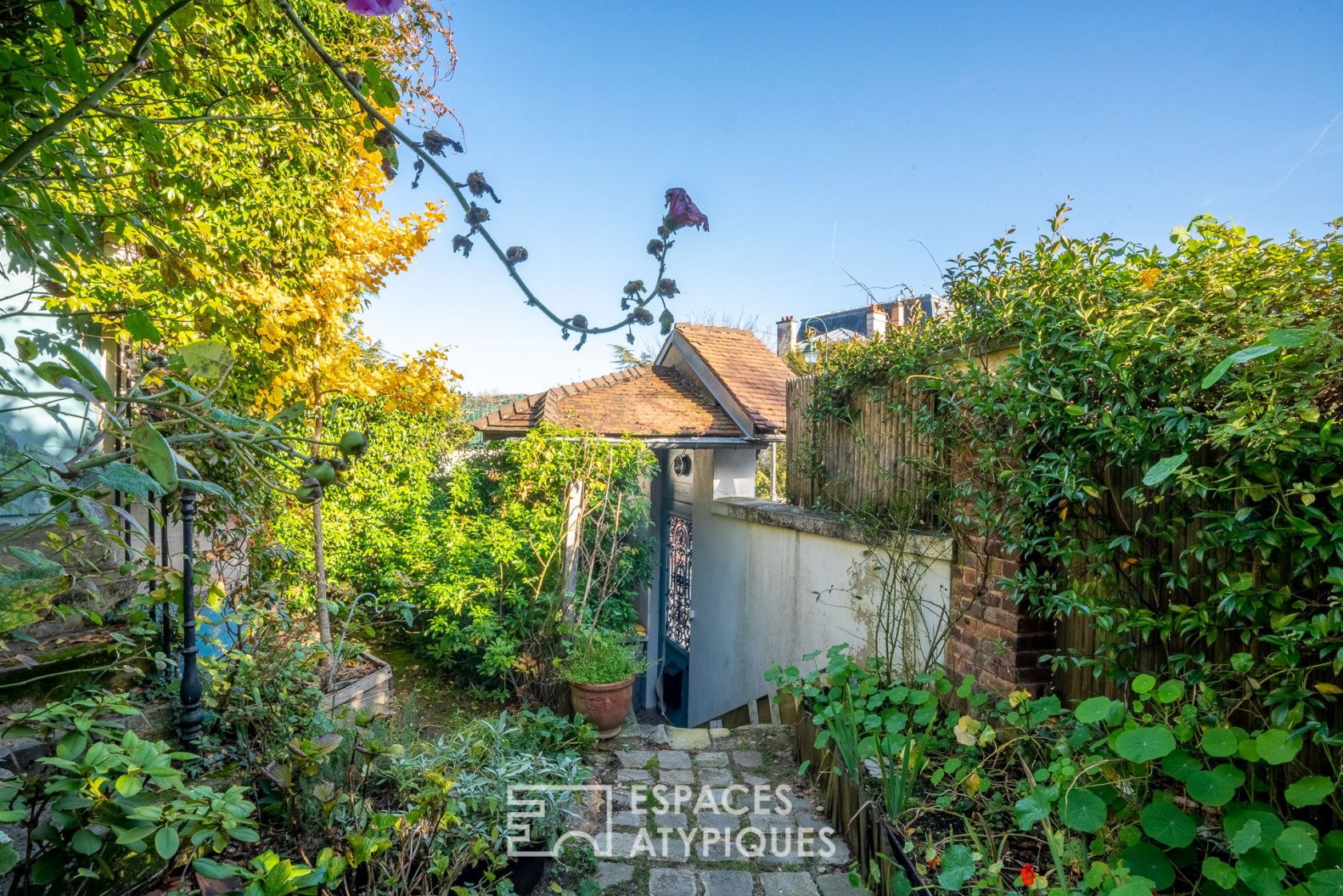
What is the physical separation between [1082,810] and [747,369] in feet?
19.5

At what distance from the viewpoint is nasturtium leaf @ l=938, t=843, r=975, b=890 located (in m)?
1.92

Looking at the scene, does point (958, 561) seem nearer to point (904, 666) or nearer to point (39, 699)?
point (904, 666)

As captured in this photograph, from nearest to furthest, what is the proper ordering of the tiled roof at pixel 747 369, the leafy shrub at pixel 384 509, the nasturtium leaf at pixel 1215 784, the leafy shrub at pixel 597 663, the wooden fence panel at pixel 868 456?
the nasturtium leaf at pixel 1215 784
the wooden fence panel at pixel 868 456
the leafy shrub at pixel 597 663
the leafy shrub at pixel 384 509
the tiled roof at pixel 747 369

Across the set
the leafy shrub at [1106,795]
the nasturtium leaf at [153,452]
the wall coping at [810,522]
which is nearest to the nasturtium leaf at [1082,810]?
the leafy shrub at [1106,795]

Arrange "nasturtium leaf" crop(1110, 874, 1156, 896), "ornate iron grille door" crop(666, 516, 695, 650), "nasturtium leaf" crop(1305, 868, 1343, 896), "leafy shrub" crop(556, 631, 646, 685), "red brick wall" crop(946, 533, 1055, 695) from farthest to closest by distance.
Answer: "ornate iron grille door" crop(666, 516, 695, 650), "leafy shrub" crop(556, 631, 646, 685), "red brick wall" crop(946, 533, 1055, 695), "nasturtium leaf" crop(1110, 874, 1156, 896), "nasturtium leaf" crop(1305, 868, 1343, 896)

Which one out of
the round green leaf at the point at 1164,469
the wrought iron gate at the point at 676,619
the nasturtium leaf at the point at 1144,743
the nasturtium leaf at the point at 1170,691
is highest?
the round green leaf at the point at 1164,469

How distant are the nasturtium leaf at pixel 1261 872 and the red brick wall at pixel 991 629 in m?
1.33

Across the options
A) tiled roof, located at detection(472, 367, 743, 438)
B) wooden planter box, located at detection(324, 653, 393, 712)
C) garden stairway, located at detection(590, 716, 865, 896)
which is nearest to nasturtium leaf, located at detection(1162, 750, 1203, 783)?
garden stairway, located at detection(590, 716, 865, 896)

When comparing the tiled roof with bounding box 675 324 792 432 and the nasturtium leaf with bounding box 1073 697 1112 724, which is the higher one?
the tiled roof with bounding box 675 324 792 432

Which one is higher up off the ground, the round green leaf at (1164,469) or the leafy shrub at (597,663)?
the round green leaf at (1164,469)

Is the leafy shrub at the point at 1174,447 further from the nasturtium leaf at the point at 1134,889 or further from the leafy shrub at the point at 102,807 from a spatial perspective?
the leafy shrub at the point at 102,807

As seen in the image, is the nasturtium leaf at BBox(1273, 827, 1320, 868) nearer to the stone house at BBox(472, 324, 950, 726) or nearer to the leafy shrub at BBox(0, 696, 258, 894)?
the stone house at BBox(472, 324, 950, 726)

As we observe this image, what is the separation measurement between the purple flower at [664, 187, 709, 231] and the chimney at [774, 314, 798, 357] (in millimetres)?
8714

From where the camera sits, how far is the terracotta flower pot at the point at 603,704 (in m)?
4.56
